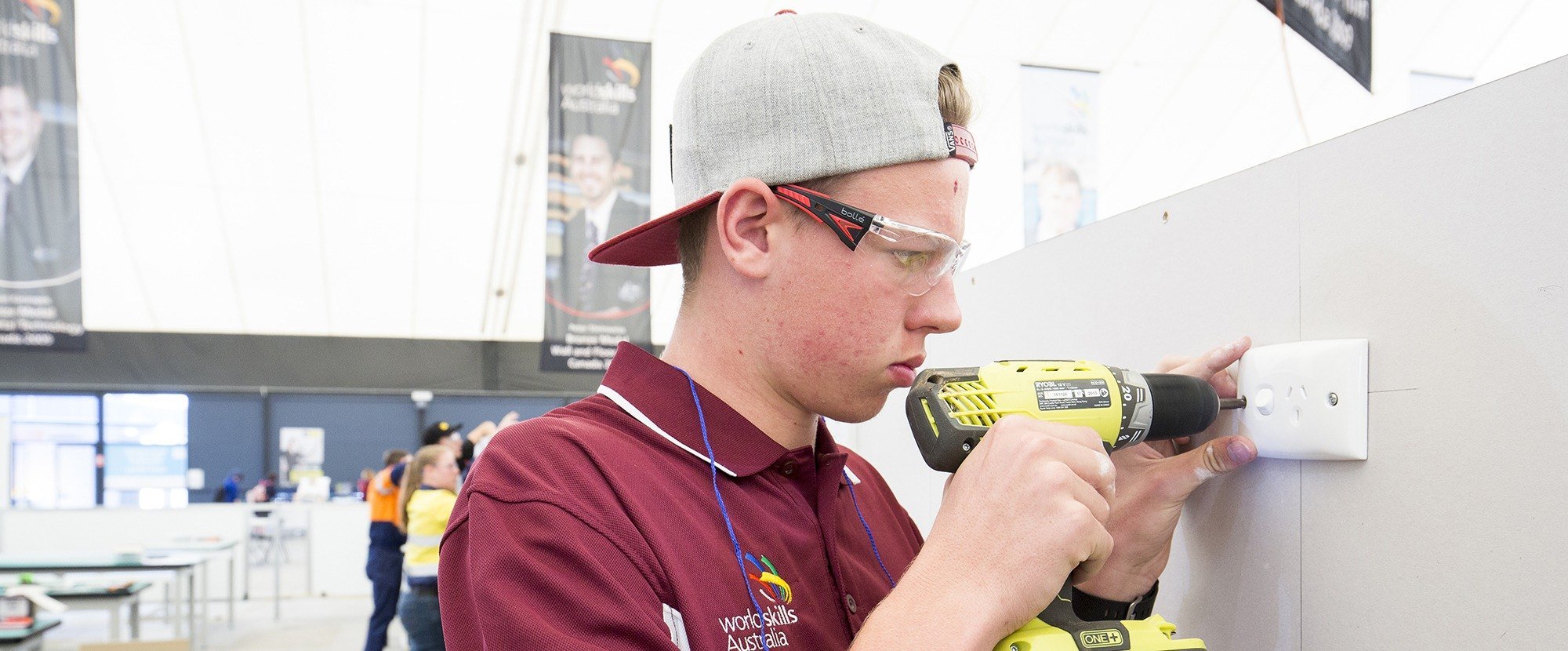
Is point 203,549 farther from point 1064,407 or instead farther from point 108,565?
point 1064,407

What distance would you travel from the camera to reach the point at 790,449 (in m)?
1.12

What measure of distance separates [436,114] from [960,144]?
937 centimetres

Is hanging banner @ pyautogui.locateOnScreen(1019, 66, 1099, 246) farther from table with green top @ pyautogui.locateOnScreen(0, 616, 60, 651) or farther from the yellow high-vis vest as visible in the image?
table with green top @ pyautogui.locateOnScreen(0, 616, 60, 651)

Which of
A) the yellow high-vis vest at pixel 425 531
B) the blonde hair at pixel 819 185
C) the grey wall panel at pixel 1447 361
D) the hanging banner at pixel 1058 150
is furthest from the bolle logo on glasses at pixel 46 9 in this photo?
the grey wall panel at pixel 1447 361

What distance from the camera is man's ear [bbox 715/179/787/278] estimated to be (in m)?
1.00

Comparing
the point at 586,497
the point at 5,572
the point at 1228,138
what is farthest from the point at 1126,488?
the point at 1228,138

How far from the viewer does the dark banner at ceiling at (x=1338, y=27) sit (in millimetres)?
3219

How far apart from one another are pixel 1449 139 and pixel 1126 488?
515mm

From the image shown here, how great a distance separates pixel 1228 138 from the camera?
35.0ft

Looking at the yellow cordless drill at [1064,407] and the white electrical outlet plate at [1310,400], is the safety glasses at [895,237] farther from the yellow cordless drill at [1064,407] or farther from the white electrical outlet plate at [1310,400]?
the white electrical outlet plate at [1310,400]

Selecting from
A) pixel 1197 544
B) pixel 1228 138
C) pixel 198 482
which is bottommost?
pixel 198 482

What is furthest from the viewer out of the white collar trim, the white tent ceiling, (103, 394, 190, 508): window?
(103, 394, 190, 508): window

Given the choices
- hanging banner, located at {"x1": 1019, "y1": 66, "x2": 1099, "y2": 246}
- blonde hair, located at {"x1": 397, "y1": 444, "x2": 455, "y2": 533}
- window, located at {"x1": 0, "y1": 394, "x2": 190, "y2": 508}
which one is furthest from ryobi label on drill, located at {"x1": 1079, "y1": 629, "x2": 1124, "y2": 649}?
window, located at {"x1": 0, "y1": 394, "x2": 190, "y2": 508}

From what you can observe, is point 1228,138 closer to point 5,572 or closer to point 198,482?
point 5,572
